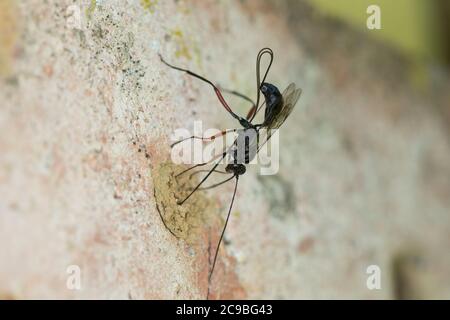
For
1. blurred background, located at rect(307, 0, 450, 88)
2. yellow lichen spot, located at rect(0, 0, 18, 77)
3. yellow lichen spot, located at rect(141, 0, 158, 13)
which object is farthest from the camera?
blurred background, located at rect(307, 0, 450, 88)

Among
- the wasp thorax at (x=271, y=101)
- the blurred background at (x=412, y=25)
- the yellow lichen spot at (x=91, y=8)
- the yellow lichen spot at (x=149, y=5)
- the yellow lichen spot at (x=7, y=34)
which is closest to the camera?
the yellow lichen spot at (x=7, y=34)

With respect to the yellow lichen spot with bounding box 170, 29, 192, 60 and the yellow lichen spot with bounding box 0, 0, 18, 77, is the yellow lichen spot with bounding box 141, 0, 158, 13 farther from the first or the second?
the yellow lichen spot with bounding box 0, 0, 18, 77

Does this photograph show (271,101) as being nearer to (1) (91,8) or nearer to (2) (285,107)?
(2) (285,107)

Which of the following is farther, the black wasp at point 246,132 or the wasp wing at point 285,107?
the wasp wing at point 285,107

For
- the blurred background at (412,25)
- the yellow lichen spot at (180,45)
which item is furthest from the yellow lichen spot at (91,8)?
the blurred background at (412,25)

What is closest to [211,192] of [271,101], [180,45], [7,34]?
[271,101]

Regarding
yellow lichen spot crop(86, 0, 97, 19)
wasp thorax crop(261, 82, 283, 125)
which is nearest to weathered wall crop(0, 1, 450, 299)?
yellow lichen spot crop(86, 0, 97, 19)

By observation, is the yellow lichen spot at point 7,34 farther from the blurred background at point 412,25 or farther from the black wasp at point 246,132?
the blurred background at point 412,25
